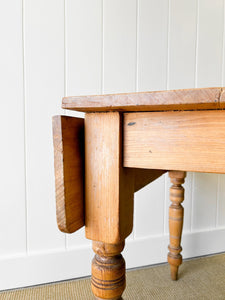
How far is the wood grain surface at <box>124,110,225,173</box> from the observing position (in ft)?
1.09

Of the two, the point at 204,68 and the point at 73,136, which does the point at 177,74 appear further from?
the point at 73,136

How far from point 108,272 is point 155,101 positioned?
0.31 meters

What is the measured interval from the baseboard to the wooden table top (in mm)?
879

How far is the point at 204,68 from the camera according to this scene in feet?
4.03

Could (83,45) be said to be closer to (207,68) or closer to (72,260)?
(207,68)

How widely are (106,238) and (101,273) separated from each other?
82 millimetres

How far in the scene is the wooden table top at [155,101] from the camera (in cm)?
30

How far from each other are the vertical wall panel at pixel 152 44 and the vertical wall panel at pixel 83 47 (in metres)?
0.20

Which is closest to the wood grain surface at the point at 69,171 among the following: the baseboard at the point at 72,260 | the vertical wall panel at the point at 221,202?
the baseboard at the point at 72,260

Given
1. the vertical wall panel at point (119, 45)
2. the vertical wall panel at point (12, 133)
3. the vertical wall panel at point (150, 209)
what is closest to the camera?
the vertical wall panel at point (12, 133)

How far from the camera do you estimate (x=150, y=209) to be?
1.19 meters

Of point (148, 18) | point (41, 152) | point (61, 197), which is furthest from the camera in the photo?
point (148, 18)

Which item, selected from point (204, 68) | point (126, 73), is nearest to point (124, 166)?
point (126, 73)

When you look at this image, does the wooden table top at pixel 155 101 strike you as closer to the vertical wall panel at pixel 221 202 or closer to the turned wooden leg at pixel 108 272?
the turned wooden leg at pixel 108 272
